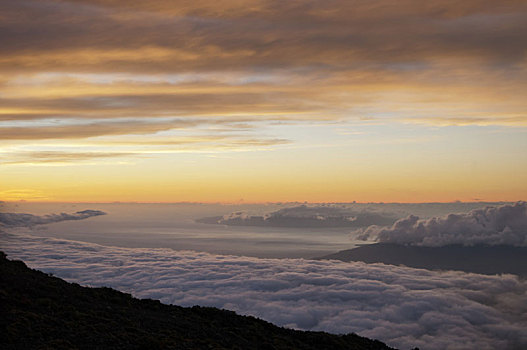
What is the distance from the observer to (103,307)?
47094 millimetres

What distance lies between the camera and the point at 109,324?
1558 inches

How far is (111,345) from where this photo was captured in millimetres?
34000

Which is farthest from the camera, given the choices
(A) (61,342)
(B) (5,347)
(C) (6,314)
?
(C) (6,314)

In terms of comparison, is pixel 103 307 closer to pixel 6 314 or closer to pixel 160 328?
pixel 160 328

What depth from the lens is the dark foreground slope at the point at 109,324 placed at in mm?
33938

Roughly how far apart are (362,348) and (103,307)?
35.2 m

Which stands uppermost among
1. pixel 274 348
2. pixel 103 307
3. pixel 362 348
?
pixel 103 307

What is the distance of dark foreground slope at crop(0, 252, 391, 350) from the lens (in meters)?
33.9

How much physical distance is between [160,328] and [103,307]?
799cm

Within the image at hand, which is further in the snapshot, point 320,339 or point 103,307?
point 320,339

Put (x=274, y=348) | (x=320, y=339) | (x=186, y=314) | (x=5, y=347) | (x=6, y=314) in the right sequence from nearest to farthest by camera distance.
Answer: (x=5, y=347) < (x=6, y=314) < (x=274, y=348) < (x=186, y=314) < (x=320, y=339)

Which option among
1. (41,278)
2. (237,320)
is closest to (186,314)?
(237,320)

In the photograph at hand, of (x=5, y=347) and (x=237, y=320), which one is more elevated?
(x=5, y=347)

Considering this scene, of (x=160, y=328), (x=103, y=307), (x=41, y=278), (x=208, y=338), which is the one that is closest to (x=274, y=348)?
(x=208, y=338)
